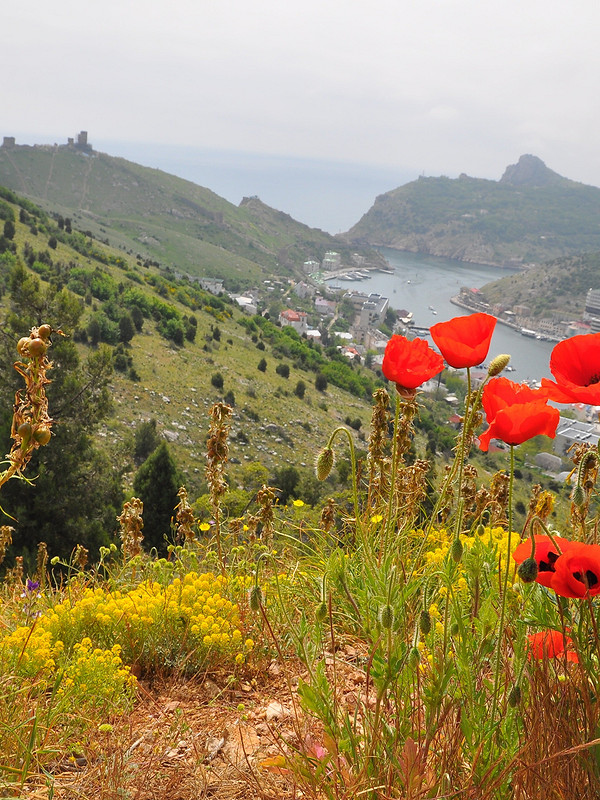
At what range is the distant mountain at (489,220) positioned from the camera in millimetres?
133875

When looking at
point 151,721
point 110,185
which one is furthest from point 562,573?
point 110,185

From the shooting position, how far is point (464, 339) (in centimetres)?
130

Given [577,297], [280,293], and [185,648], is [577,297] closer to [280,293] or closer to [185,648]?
[280,293]

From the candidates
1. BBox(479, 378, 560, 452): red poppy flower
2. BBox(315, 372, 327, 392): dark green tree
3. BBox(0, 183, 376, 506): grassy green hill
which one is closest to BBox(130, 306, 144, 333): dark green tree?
BBox(0, 183, 376, 506): grassy green hill

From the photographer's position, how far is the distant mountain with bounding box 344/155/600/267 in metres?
134

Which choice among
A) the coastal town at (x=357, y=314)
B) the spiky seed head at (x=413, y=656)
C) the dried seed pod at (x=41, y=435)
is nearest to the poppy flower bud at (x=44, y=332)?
the dried seed pod at (x=41, y=435)

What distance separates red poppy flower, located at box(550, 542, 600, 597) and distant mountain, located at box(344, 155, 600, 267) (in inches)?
5507

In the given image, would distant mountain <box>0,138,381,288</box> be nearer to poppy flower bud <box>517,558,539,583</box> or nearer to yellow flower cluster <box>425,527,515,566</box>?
yellow flower cluster <box>425,527,515,566</box>

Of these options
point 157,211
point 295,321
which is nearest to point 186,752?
point 295,321

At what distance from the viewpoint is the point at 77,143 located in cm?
12000

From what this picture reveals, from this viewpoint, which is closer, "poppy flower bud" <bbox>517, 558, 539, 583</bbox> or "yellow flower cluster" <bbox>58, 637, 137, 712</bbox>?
"poppy flower bud" <bbox>517, 558, 539, 583</bbox>

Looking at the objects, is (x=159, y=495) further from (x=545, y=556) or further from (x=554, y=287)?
(x=554, y=287)

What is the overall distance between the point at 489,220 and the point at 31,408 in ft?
518

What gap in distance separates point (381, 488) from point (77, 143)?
139356 mm
